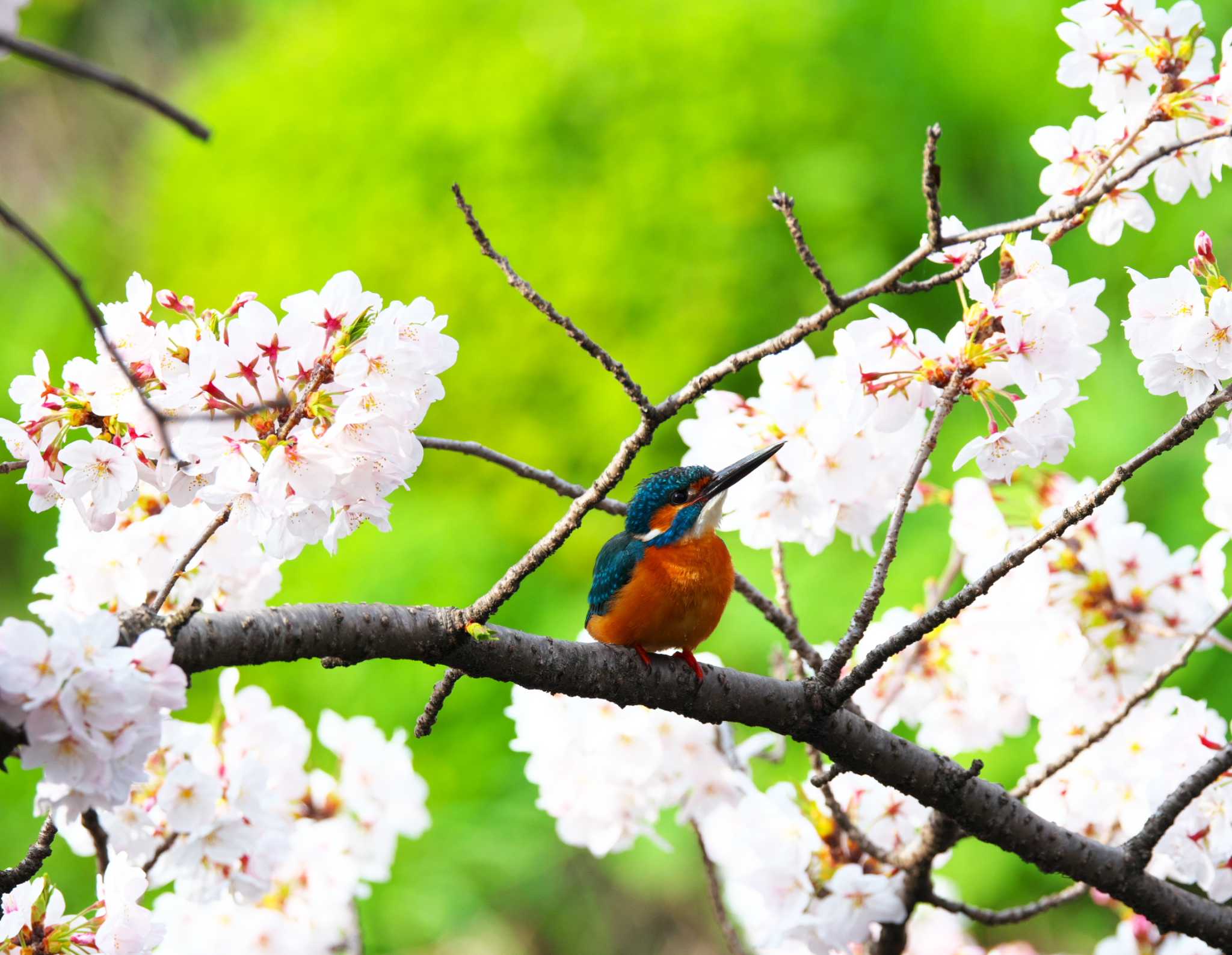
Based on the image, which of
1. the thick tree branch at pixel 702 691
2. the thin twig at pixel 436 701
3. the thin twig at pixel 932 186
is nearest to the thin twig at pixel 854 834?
the thick tree branch at pixel 702 691

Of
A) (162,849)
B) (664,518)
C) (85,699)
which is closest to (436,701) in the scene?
(85,699)

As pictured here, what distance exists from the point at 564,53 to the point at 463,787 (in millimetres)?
2329

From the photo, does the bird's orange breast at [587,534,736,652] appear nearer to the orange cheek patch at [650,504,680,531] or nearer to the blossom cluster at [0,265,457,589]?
the orange cheek patch at [650,504,680,531]

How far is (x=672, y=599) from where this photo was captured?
1361 mm

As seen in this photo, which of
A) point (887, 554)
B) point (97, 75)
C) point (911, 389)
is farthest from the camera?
point (911, 389)

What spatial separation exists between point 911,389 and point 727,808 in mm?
710

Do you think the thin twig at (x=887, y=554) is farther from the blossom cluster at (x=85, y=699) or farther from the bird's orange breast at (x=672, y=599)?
the blossom cluster at (x=85, y=699)

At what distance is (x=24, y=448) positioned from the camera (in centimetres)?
100

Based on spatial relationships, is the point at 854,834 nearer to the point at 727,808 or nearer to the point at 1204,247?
the point at 727,808

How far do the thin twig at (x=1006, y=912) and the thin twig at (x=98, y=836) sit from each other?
0.85 metres

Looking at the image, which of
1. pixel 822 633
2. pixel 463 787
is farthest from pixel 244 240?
pixel 822 633

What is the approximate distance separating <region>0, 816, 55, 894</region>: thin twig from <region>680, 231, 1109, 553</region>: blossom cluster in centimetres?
77

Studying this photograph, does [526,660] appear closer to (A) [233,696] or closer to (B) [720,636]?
(A) [233,696]

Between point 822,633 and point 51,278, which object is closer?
point 822,633
